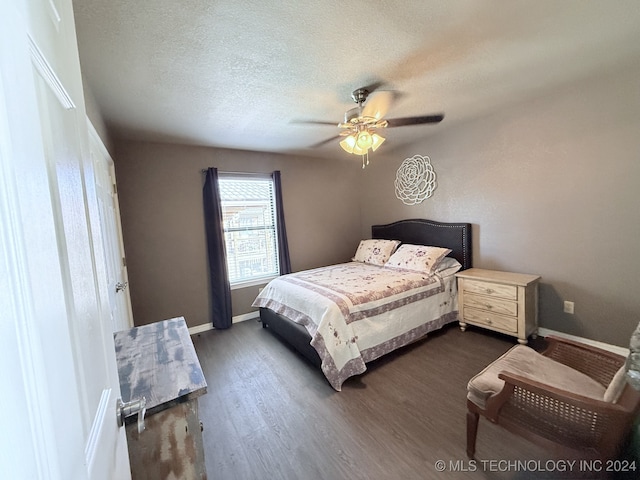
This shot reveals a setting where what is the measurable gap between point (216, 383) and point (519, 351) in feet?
7.64

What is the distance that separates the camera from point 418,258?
3307mm

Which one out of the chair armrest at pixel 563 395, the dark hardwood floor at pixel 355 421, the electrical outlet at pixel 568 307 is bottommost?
the dark hardwood floor at pixel 355 421

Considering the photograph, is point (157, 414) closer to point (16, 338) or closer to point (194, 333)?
point (16, 338)

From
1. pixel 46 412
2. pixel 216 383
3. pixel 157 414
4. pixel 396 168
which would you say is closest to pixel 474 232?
pixel 396 168

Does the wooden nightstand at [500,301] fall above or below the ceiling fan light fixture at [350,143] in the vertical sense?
below

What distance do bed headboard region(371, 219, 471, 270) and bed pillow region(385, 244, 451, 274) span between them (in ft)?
0.53

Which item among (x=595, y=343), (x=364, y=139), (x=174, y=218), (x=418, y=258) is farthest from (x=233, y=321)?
(x=595, y=343)

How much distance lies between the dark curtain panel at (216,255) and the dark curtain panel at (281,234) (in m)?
0.81

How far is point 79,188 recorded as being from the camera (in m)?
0.64

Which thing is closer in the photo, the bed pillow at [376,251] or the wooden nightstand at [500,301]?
the wooden nightstand at [500,301]

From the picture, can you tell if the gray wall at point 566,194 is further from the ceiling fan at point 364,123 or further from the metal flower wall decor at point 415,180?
the ceiling fan at point 364,123

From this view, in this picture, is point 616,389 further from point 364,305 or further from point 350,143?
point 350,143

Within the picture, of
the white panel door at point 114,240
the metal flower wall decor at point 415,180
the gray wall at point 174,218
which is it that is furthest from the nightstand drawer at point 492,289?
the white panel door at point 114,240

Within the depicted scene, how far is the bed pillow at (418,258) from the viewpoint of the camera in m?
3.18
